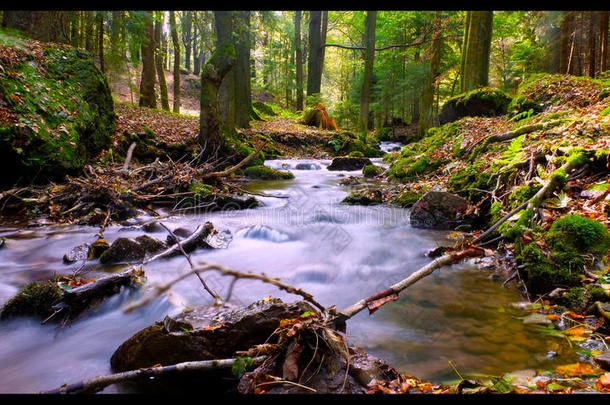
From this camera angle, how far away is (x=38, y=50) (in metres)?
7.72

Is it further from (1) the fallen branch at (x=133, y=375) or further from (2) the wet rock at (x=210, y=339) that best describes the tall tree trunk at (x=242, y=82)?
(1) the fallen branch at (x=133, y=375)

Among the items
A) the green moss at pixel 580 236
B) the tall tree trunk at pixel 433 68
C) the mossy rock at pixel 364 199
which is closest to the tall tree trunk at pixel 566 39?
the tall tree trunk at pixel 433 68

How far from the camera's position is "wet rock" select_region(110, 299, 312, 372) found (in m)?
1.97

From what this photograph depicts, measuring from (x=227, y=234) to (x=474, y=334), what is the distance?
390 centimetres

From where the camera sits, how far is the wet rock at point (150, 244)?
4129mm

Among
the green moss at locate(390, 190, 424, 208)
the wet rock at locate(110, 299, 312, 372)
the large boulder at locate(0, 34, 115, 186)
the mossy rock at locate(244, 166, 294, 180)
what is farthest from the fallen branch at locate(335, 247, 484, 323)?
the mossy rock at locate(244, 166, 294, 180)

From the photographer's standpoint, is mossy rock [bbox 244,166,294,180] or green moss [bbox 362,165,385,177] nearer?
mossy rock [bbox 244,166,294,180]

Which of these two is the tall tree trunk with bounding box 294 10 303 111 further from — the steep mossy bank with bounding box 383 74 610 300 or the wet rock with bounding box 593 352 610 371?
the wet rock with bounding box 593 352 610 371

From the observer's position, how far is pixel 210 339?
200 centimetres

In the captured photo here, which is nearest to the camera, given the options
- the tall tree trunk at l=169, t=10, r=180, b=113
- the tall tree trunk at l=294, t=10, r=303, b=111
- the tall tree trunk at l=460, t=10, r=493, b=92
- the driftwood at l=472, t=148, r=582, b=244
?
the driftwood at l=472, t=148, r=582, b=244

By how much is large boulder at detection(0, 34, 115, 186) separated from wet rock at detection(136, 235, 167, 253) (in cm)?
360

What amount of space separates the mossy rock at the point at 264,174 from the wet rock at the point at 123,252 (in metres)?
6.63

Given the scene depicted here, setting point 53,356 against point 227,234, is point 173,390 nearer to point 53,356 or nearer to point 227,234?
point 53,356

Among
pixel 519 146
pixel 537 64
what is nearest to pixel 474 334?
pixel 519 146
